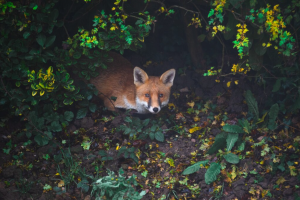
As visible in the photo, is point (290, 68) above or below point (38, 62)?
above

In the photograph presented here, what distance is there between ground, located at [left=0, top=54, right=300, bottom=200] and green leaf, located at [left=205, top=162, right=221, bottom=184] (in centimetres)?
14

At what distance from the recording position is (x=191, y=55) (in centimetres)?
529

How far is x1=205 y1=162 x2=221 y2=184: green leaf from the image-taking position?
3.20 m

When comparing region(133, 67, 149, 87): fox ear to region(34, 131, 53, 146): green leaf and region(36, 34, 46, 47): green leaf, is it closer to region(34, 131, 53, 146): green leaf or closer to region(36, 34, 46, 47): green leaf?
region(36, 34, 46, 47): green leaf

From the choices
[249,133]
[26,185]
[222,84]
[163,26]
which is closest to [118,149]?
[26,185]

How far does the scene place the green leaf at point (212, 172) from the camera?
10.5ft

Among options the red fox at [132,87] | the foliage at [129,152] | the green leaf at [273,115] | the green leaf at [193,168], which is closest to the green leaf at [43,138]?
the foliage at [129,152]

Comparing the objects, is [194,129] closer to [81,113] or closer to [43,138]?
[81,113]

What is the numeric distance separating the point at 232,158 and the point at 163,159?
865 millimetres

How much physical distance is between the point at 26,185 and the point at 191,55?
11.5 ft

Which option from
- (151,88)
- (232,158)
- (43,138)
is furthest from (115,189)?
(151,88)

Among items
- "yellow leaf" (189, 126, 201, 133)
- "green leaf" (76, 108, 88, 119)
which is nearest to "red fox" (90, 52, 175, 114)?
"green leaf" (76, 108, 88, 119)

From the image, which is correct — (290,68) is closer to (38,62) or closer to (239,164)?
(239,164)

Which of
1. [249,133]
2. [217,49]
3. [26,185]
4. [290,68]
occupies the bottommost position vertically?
[26,185]
